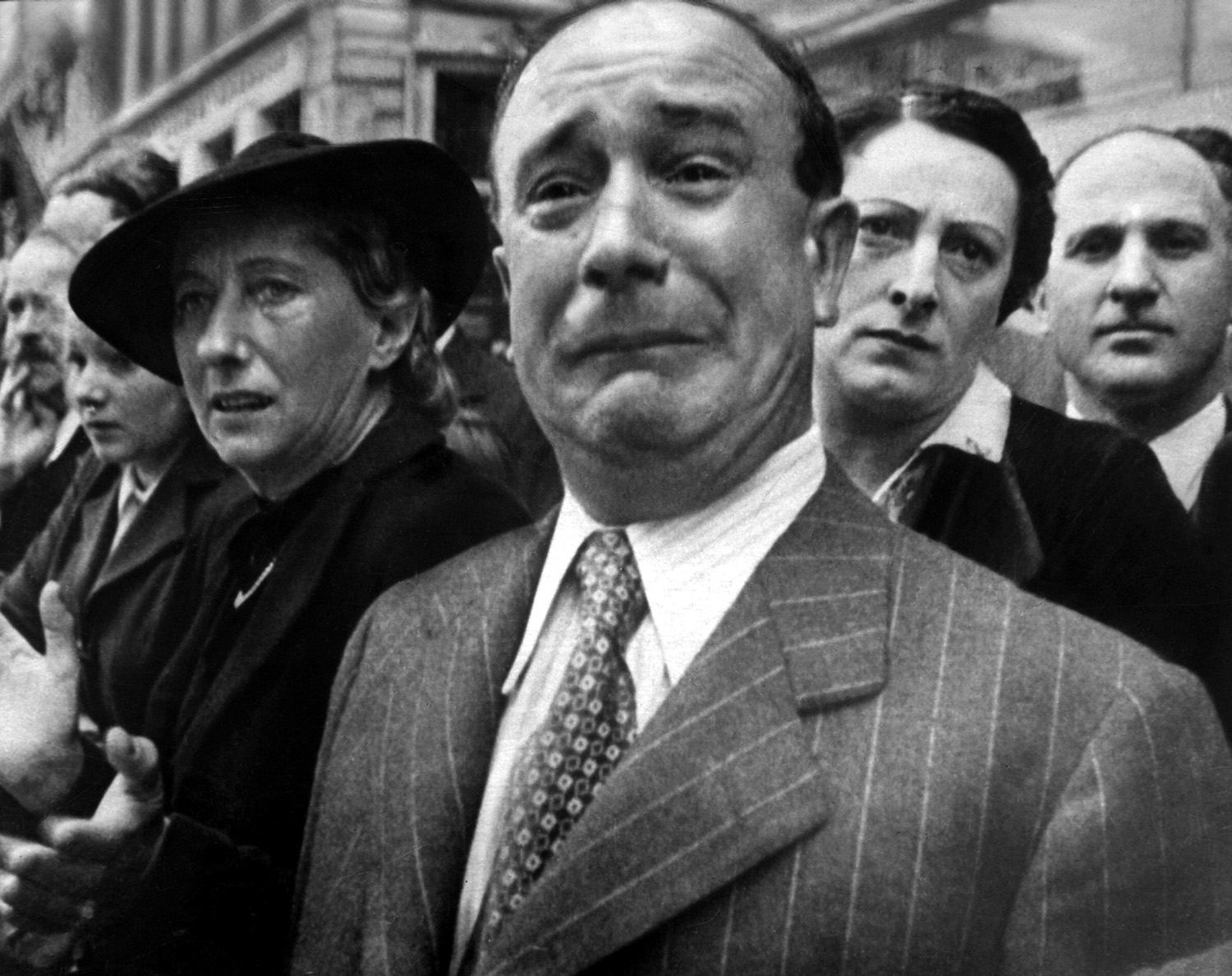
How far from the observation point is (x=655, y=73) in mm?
1854

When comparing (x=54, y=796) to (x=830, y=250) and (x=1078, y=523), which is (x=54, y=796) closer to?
(x=830, y=250)

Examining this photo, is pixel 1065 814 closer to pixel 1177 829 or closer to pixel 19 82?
pixel 1177 829

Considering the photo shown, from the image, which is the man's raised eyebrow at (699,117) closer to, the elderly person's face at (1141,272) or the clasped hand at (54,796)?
the elderly person's face at (1141,272)

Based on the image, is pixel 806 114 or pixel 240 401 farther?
pixel 240 401

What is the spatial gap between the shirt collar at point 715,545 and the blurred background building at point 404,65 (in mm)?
508

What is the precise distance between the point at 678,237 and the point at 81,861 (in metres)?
1.49

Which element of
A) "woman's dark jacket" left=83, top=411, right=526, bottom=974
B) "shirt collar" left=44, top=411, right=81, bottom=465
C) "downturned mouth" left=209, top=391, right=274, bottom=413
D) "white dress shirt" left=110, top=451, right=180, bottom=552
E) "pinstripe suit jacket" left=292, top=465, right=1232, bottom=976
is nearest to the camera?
"pinstripe suit jacket" left=292, top=465, right=1232, bottom=976

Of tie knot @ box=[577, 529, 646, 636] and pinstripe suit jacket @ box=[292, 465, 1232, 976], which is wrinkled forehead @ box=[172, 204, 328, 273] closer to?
tie knot @ box=[577, 529, 646, 636]

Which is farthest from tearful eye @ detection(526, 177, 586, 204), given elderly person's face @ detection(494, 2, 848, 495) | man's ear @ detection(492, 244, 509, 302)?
man's ear @ detection(492, 244, 509, 302)

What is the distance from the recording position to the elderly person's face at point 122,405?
98.6 inches

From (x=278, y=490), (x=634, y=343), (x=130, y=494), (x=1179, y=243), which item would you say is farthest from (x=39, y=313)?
(x=1179, y=243)

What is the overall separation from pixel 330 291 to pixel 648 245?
658 millimetres

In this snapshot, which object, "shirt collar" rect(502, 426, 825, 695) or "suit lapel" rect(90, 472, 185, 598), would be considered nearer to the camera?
"shirt collar" rect(502, 426, 825, 695)

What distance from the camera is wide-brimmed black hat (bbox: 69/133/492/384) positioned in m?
2.22
